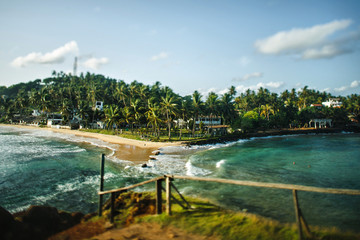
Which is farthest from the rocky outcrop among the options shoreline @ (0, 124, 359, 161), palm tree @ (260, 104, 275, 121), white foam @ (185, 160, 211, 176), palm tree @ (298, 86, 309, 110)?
palm tree @ (298, 86, 309, 110)

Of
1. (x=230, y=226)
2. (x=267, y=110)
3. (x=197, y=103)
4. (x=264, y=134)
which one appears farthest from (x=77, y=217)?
(x=267, y=110)

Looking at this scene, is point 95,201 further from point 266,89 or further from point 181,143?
point 266,89

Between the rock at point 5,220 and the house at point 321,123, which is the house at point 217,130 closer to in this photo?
the house at point 321,123

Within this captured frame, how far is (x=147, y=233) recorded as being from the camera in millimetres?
7066

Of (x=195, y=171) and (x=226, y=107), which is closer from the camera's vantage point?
(x=195, y=171)

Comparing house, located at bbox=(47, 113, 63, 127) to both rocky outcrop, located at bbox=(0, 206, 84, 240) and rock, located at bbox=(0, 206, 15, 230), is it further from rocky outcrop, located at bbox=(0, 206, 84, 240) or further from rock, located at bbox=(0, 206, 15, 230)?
rock, located at bbox=(0, 206, 15, 230)

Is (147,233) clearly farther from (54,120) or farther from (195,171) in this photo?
(54,120)

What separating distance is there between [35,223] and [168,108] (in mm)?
39341

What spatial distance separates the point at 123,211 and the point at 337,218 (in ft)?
40.1

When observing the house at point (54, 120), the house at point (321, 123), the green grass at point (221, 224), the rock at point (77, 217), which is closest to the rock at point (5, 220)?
the rock at point (77, 217)

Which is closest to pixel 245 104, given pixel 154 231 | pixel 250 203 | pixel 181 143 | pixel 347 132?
pixel 347 132

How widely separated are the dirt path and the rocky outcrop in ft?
9.20

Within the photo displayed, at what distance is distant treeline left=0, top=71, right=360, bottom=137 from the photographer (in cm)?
5281

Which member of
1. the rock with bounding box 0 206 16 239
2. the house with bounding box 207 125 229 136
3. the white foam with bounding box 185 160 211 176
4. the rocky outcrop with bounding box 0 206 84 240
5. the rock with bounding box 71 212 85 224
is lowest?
the white foam with bounding box 185 160 211 176
